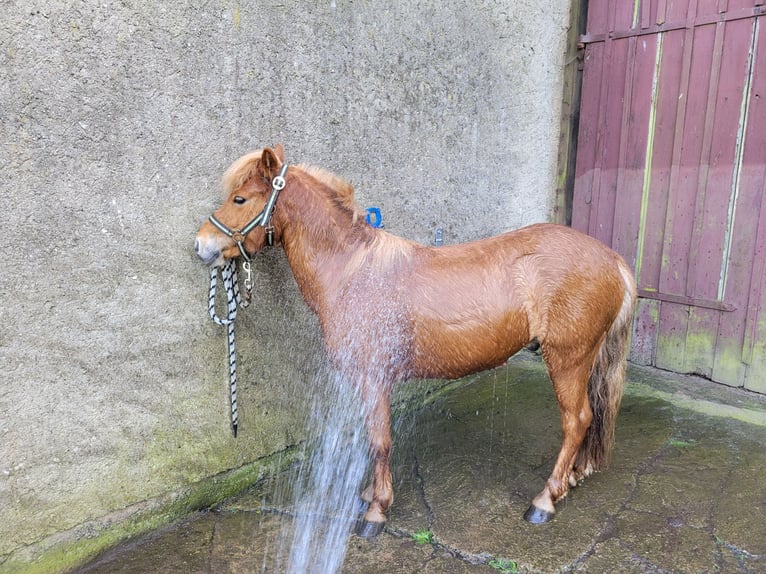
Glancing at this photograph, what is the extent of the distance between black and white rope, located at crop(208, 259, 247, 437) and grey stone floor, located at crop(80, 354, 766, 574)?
26.5 inches

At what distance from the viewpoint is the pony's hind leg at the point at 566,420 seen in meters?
2.55

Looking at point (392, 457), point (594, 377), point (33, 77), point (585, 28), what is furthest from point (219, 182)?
point (585, 28)

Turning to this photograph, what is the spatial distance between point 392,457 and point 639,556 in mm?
1355

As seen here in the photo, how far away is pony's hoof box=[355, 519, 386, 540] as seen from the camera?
98.4 inches

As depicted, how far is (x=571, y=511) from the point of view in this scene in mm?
2627

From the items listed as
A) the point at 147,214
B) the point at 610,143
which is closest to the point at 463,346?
the point at 147,214

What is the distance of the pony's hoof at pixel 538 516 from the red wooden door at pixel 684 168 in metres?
2.15

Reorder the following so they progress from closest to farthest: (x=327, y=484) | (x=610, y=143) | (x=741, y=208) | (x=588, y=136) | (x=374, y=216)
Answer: (x=327, y=484), (x=374, y=216), (x=741, y=208), (x=610, y=143), (x=588, y=136)

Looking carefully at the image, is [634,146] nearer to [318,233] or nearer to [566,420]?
[566,420]

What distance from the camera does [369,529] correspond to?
2506 millimetres

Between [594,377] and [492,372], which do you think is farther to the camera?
[492,372]

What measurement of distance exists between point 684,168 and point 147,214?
139 inches

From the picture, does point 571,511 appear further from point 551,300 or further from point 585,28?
point 585,28

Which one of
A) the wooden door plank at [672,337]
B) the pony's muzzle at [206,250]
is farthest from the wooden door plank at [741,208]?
the pony's muzzle at [206,250]
